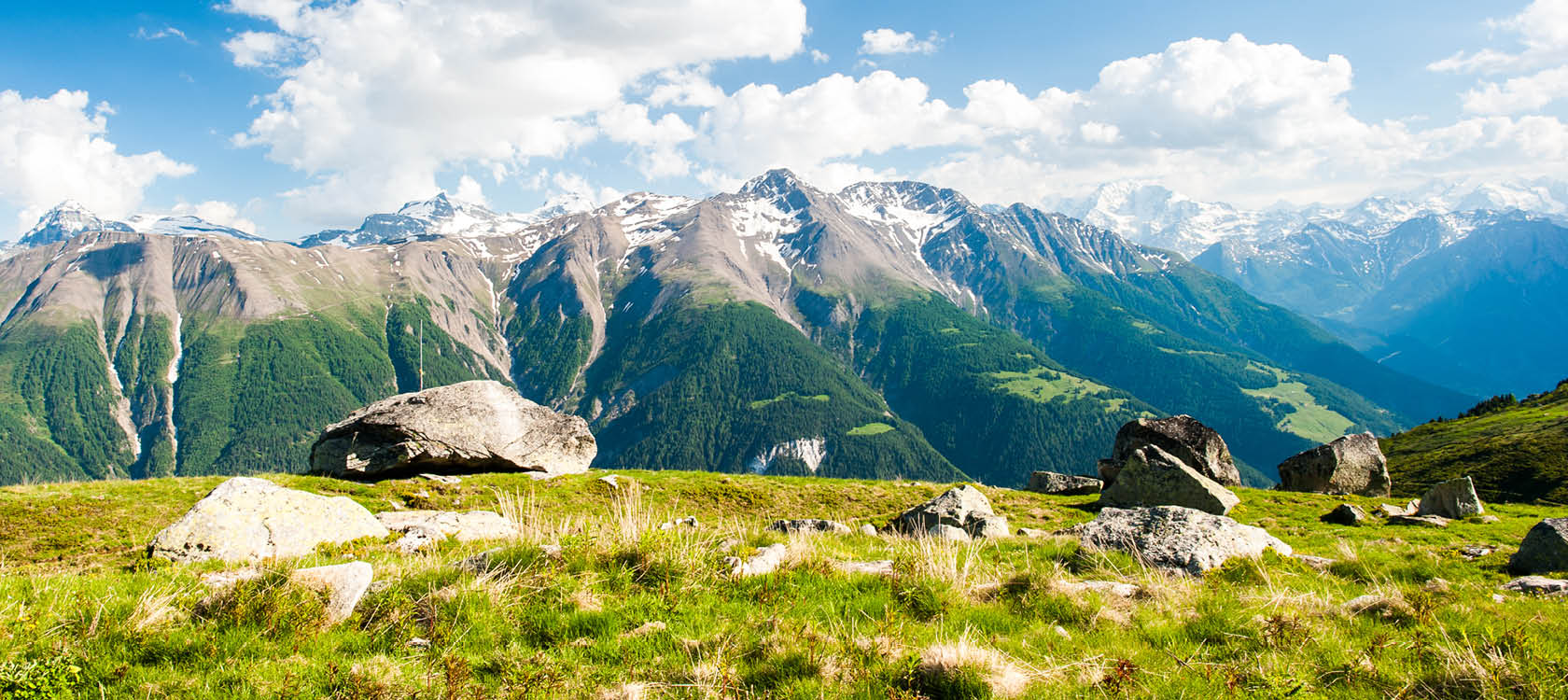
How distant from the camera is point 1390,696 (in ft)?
20.6

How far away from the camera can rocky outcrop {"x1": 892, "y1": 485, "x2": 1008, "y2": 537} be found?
69.2 ft

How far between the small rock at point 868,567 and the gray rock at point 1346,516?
25.0 meters

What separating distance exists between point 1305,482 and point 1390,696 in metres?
42.3

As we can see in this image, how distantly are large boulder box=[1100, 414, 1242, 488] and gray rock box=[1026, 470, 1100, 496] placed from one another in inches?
55.2

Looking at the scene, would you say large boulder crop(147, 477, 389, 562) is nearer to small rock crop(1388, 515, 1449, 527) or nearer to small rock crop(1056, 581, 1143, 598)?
small rock crop(1056, 581, 1143, 598)

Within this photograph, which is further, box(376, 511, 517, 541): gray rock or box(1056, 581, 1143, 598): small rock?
box(376, 511, 517, 541): gray rock

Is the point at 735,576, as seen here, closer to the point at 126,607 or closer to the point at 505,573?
the point at 505,573

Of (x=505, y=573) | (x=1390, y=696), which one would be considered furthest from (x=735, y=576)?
(x=1390, y=696)

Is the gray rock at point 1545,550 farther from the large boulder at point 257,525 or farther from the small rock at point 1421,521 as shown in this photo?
the large boulder at point 257,525

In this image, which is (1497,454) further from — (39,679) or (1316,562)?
(39,679)

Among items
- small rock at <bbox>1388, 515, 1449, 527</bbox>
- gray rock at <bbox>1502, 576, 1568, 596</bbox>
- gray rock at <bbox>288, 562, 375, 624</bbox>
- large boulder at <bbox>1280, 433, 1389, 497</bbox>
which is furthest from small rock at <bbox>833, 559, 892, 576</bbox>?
large boulder at <bbox>1280, 433, 1389, 497</bbox>

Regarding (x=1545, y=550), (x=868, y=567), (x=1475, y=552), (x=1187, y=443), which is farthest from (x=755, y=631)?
(x=1187, y=443)

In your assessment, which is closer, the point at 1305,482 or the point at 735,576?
the point at 735,576

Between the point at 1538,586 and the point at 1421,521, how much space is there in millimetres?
19218
